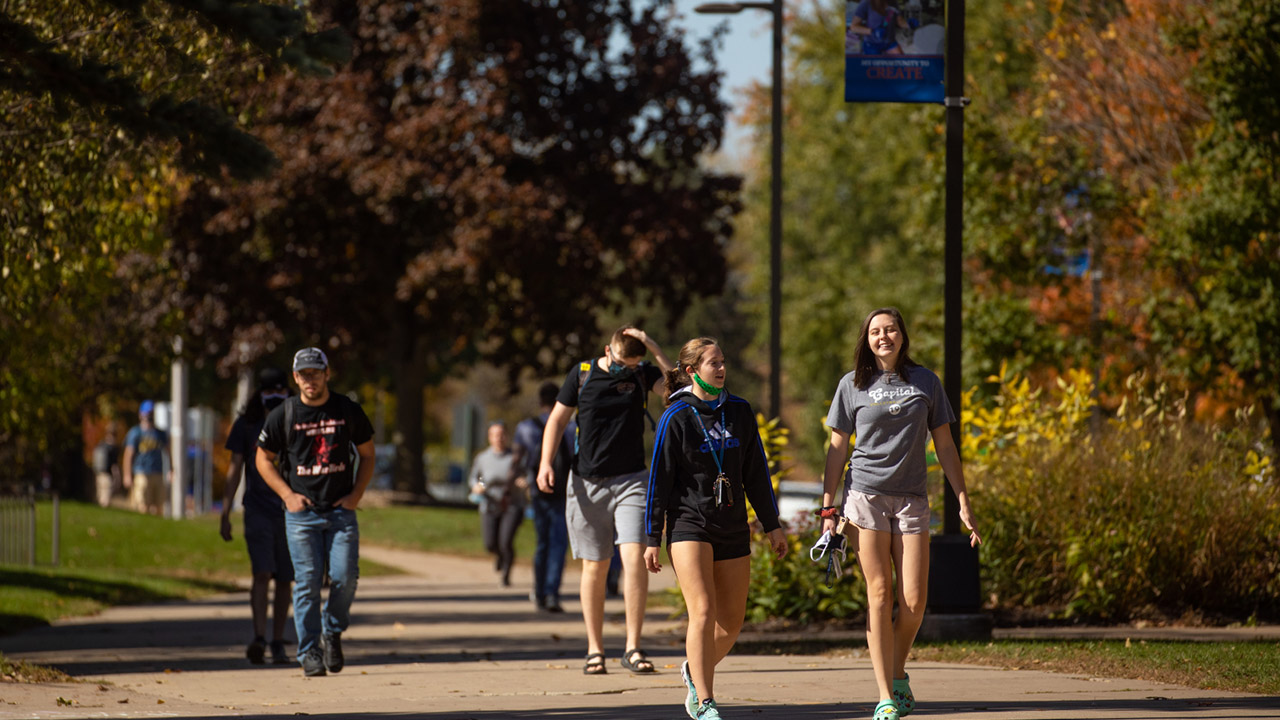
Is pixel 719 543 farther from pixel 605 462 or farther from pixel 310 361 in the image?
pixel 310 361

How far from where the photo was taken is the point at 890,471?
23.8 ft

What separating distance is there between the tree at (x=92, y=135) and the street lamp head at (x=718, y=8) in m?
5.80

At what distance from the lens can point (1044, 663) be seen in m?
9.20

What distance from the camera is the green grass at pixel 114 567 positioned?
14383 mm

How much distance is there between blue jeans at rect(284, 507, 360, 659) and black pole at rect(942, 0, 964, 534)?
377cm

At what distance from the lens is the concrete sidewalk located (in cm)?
762

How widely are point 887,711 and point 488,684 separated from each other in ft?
9.65

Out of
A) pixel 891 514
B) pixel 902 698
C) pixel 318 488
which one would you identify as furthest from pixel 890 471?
pixel 318 488

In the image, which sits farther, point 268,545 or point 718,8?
point 718,8

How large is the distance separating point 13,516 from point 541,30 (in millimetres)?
12612

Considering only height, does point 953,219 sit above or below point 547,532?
above

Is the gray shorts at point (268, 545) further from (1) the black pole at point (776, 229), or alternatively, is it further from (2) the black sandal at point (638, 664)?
(1) the black pole at point (776, 229)

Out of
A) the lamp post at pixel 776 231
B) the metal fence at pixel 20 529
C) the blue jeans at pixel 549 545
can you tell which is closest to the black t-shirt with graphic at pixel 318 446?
the blue jeans at pixel 549 545

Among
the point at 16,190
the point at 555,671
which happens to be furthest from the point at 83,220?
the point at 555,671
